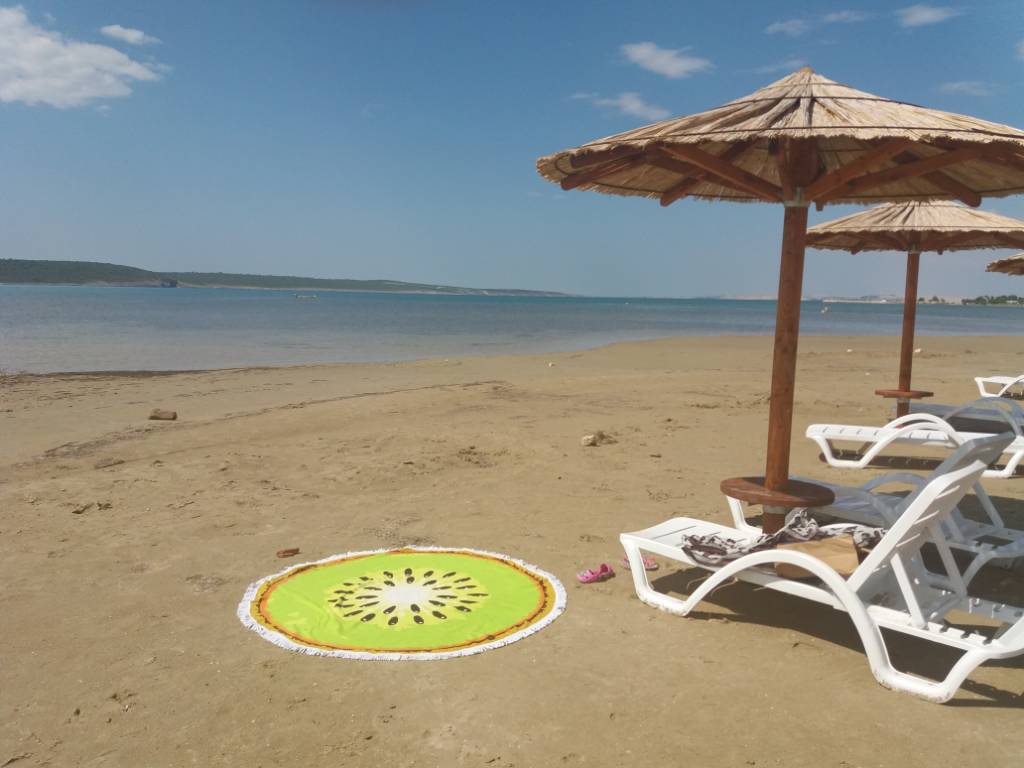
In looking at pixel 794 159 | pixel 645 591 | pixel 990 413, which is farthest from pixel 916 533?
pixel 990 413

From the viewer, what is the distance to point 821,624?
12.5 feet

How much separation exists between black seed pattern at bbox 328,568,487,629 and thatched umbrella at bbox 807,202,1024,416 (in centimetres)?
600

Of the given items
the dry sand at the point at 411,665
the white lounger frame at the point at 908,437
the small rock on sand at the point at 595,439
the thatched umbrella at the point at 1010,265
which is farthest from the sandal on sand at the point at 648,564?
the thatched umbrella at the point at 1010,265

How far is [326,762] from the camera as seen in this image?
2615 mm

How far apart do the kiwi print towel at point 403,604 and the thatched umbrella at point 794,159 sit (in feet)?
4.62

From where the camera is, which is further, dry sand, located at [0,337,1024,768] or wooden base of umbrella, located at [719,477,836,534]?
wooden base of umbrella, located at [719,477,836,534]

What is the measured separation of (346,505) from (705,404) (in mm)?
6809

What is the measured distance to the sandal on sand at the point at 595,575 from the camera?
4.36m

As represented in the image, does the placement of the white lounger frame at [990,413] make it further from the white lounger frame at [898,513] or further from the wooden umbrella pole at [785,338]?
the wooden umbrella pole at [785,338]

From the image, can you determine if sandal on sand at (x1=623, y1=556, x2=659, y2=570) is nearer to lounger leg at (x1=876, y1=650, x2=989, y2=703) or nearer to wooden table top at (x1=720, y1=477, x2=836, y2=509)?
wooden table top at (x1=720, y1=477, x2=836, y2=509)

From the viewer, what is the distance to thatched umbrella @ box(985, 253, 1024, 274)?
1006 cm

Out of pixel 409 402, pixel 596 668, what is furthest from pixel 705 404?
pixel 596 668

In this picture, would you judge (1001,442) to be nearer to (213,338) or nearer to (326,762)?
(326,762)

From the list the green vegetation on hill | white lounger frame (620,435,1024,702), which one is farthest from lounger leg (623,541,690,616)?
the green vegetation on hill
